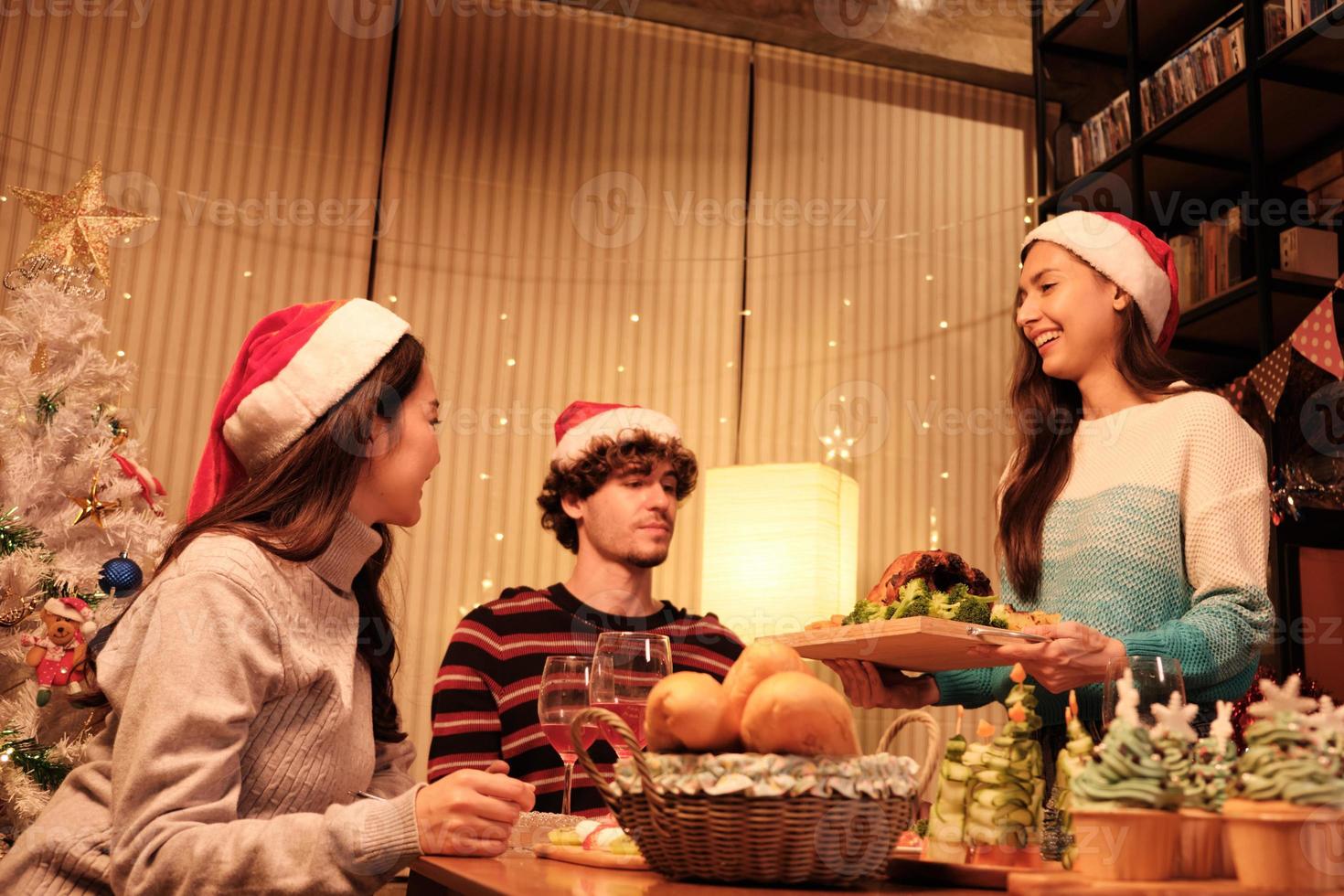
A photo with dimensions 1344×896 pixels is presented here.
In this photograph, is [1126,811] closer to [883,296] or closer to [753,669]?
[753,669]

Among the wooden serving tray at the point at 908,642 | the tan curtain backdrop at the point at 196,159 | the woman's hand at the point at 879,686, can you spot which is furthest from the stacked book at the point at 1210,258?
the tan curtain backdrop at the point at 196,159

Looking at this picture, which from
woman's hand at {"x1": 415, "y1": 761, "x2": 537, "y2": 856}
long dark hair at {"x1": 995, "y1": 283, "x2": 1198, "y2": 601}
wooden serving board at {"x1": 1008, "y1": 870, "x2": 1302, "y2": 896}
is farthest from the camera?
long dark hair at {"x1": 995, "y1": 283, "x2": 1198, "y2": 601}

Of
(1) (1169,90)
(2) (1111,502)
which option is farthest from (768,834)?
(1) (1169,90)

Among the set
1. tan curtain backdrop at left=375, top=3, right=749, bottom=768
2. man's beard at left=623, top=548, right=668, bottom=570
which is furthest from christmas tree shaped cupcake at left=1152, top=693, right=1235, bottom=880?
tan curtain backdrop at left=375, top=3, right=749, bottom=768

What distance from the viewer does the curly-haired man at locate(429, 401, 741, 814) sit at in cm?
214

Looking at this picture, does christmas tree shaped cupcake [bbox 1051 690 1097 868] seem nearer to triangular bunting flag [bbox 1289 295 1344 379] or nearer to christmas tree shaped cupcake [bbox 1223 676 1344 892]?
christmas tree shaped cupcake [bbox 1223 676 1344 892]

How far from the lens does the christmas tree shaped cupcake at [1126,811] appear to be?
0.79 metres

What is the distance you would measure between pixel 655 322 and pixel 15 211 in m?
1.94

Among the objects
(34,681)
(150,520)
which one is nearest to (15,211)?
(150,520)

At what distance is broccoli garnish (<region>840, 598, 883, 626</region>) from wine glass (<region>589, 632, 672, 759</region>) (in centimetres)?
25

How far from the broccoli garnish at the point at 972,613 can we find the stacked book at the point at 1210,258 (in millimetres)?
2378

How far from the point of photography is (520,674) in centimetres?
225

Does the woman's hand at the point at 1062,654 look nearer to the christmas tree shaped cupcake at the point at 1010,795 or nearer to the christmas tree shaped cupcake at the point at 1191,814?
the christmas tree shaped cupcake at the point at 1010,795

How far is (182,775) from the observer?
111cm
